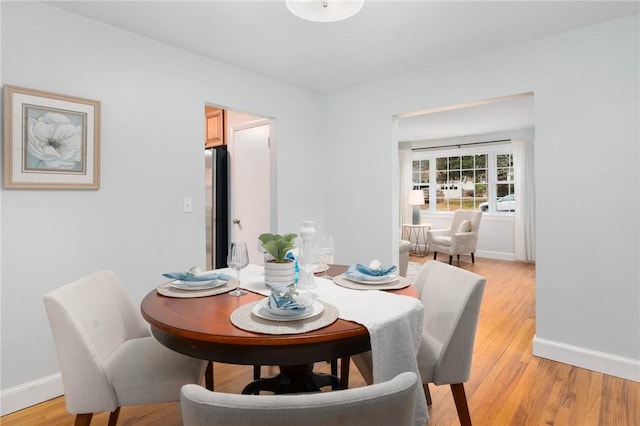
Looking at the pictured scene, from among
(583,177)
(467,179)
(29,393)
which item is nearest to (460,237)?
(467,179)

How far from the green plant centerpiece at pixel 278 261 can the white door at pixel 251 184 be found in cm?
217

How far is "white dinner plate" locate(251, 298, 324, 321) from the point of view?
1.26 meters

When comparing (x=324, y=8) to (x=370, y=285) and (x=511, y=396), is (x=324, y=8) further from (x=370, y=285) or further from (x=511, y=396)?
(x=511, y=396)

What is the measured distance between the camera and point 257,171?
3.95m

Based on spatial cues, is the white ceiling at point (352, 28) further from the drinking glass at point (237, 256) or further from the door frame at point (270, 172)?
the drinking glass at point (237, 256)

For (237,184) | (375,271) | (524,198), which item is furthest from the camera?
(524,198)

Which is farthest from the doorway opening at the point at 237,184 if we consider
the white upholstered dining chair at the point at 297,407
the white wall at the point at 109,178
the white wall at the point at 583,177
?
the white upholstered dining chair at the point at 297,407

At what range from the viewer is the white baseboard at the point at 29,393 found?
6.73ft

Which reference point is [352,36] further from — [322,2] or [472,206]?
[472,206]

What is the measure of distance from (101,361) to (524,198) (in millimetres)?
6630

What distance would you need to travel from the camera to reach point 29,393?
6.98ft

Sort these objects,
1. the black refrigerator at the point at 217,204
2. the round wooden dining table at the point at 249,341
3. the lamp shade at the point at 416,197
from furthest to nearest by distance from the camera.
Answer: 1. the lamp shade at the point at 416,197
2. the black refrigerator at the point at 217,204
3. the round wooden dining table at the point at 249,341

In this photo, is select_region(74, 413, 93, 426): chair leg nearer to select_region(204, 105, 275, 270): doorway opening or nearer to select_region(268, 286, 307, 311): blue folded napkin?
select_region(268, 286, 307, 311): blue folded napkin

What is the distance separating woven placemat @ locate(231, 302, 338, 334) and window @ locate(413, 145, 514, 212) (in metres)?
6.53
